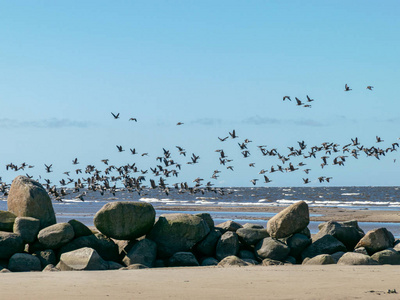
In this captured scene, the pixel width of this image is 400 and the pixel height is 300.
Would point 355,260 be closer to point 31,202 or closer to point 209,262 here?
point 209,262

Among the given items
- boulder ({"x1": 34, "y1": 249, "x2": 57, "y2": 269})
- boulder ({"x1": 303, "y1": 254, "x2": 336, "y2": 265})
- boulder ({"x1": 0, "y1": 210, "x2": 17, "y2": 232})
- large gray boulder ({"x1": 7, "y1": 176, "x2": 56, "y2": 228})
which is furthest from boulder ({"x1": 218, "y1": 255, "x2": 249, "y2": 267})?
boulder ({"x1": 0, "y1": 210, "x2": 17, "y2": 232})

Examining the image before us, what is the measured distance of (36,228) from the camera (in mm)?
19391

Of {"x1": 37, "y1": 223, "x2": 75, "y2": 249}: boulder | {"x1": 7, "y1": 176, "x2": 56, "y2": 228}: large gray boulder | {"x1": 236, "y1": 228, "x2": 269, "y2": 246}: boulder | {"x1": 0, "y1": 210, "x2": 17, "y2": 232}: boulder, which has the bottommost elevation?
{"x1": 236, "y1": 228, "x2": 269, "y2": 246}: boulder

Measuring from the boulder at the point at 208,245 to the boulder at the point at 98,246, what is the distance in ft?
8.88

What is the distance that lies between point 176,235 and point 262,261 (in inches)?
117

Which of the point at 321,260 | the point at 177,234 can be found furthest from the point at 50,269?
the point at 321,260

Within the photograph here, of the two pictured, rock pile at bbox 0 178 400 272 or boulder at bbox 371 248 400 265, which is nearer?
rock pile at bbox 0 178 400 272

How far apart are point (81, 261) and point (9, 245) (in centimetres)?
281

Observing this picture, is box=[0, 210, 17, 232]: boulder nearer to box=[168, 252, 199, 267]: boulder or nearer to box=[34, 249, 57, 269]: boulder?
box=[34, 249, 57, 269]: boulder

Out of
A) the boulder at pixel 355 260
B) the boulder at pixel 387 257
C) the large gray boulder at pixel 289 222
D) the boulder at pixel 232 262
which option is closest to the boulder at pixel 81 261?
the boulder at pixel 232 262

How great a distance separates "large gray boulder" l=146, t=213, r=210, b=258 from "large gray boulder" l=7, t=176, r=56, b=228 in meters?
3.76

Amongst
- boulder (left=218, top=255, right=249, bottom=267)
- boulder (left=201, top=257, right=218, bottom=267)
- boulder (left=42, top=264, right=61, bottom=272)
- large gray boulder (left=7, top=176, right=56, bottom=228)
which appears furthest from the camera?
large gray boulder (left=7, top=176, right=56, bottom=228)

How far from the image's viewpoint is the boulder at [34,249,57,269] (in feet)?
60.6

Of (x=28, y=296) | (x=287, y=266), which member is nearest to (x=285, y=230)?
(x=287, y=266)
